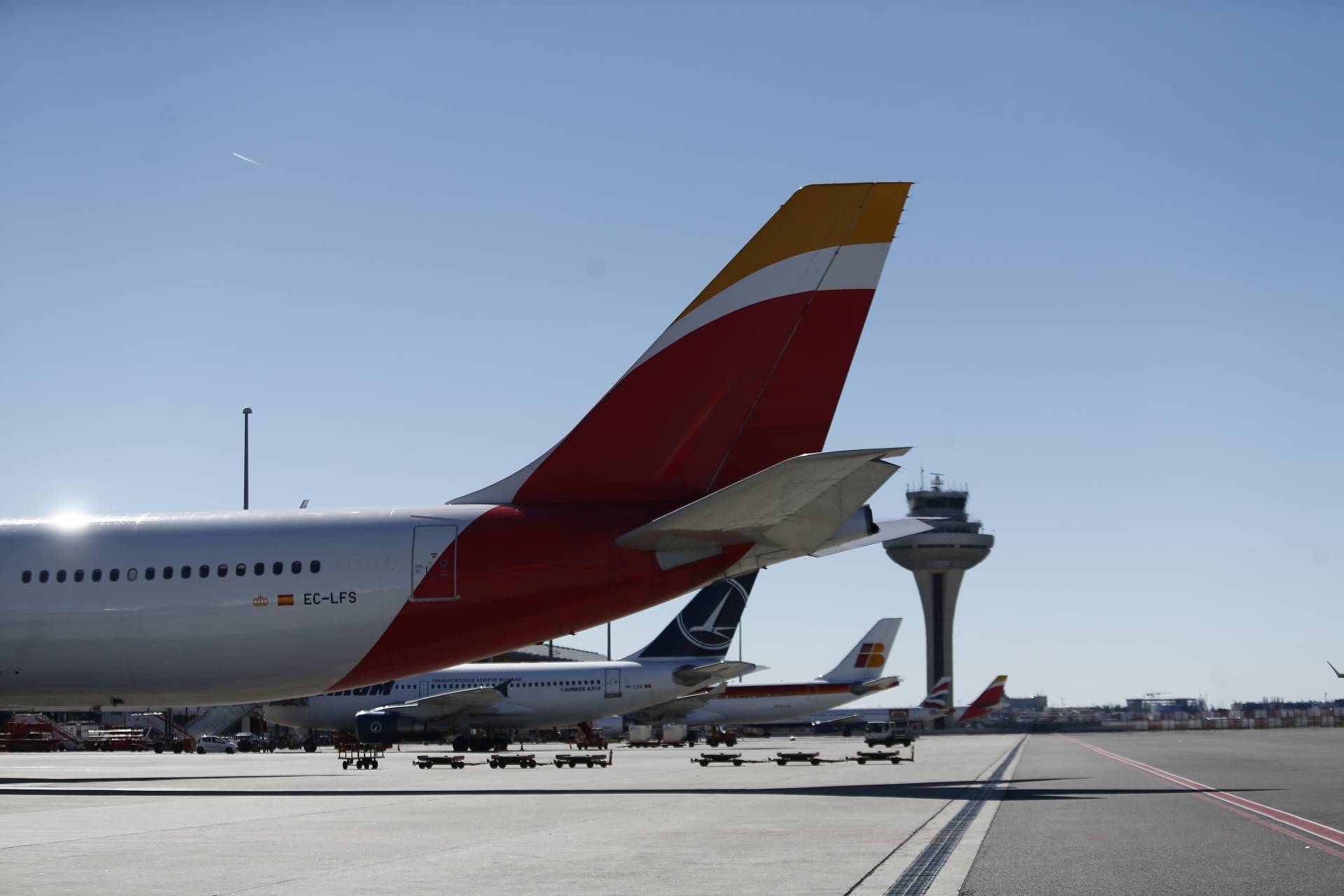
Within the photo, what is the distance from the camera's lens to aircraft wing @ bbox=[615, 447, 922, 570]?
15.4 metres

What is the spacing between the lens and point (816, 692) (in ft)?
208

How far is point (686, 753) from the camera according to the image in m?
44.8

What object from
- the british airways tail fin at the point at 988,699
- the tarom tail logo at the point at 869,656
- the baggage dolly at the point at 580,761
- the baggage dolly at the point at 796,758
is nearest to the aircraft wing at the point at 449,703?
the baggage dolly at the point at 580,761

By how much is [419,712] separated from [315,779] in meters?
19.2

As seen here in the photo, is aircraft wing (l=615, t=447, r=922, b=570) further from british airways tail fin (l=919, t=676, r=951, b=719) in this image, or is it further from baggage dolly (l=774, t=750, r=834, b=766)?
british airways tail fin (l=919, t=676, r=951, b=719)

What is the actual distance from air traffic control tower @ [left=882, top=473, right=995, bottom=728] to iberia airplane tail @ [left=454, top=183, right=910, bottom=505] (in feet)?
424

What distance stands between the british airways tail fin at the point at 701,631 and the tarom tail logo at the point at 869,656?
1485 cm

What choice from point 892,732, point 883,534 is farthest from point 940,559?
point 883,534

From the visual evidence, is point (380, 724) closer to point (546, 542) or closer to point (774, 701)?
point (774, 701)

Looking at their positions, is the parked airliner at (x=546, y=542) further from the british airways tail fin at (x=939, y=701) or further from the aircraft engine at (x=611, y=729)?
the british airways tail fin at (x=939, y=701)

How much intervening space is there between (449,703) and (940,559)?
11103 cm

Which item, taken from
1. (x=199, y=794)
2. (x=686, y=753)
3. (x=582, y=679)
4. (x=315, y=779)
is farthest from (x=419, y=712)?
(x=199, y=794)

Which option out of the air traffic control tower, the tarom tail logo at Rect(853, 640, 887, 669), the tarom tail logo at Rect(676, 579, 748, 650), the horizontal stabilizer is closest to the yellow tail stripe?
the tarom tail logo at Rect(676, 579, 748, 650)

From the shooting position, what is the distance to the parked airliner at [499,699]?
1791 inches
